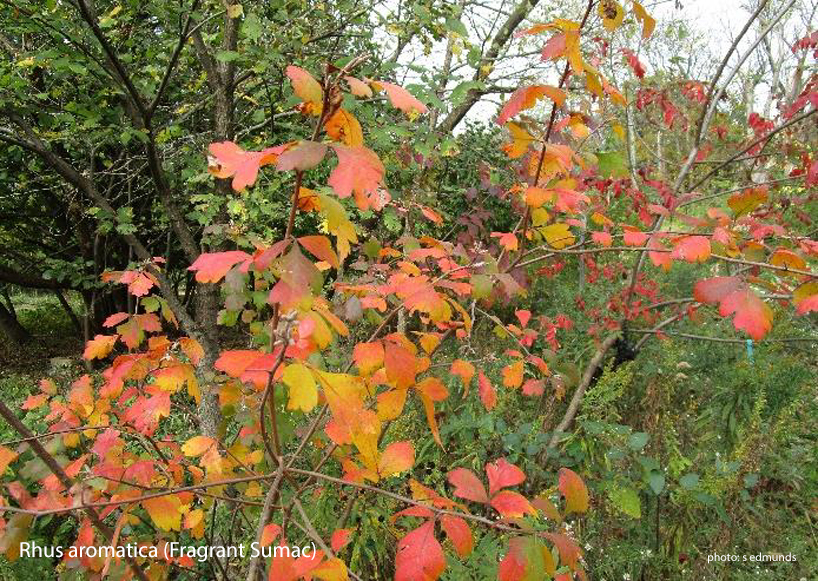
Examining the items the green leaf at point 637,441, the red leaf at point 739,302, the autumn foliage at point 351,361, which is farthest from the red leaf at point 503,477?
the green leaf at point 637,441

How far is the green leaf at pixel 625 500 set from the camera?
195cm

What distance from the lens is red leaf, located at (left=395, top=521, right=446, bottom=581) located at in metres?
0.91

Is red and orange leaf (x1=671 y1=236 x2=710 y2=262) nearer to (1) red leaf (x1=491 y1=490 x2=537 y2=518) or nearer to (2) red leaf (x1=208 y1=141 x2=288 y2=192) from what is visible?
(1) red leaf (x1=491 y1=490 x2=537 y2=518)

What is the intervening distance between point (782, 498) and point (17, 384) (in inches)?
234

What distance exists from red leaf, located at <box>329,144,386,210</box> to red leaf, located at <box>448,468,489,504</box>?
0.61 m

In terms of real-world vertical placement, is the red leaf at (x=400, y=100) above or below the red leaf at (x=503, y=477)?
above

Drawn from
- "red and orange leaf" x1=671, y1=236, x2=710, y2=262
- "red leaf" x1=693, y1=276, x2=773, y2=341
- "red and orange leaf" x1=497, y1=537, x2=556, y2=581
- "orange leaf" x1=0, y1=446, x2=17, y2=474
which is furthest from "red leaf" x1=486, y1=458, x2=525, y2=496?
"orange leaf" x1=0, y1=446, x2=17, y2=474

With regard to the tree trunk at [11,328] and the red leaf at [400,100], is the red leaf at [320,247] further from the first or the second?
the tree trunk at [11,328]

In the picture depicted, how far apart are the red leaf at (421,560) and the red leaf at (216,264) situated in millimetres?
573

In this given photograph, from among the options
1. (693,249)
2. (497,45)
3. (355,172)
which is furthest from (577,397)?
(497,45)

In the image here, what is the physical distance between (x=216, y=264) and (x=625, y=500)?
176cm

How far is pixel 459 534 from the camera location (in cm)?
96

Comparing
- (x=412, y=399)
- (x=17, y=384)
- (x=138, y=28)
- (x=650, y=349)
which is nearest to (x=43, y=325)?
(x=17, y=384)

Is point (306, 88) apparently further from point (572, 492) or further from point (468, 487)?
point (572, 492)
